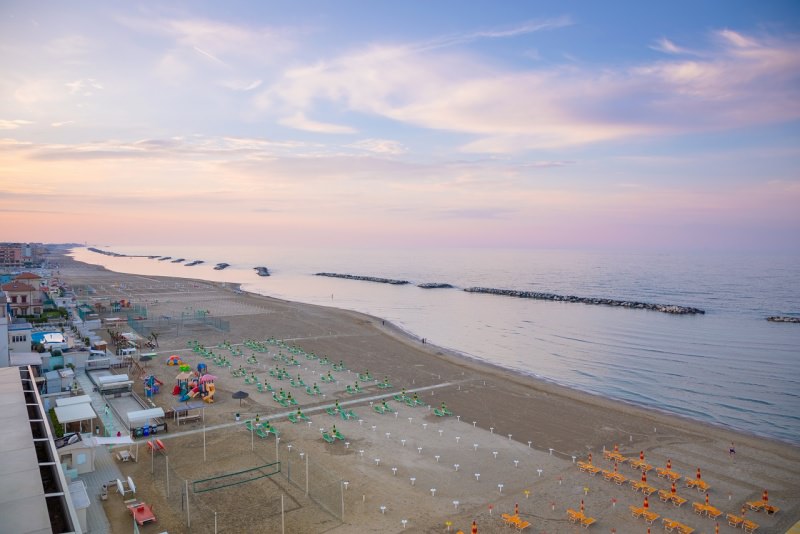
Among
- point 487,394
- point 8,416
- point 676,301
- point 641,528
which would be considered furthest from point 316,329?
point 676,301

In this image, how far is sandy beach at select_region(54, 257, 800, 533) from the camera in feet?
54.0

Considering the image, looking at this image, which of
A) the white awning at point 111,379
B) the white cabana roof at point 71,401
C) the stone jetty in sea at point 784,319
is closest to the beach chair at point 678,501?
the white cabana roof at point 71,401

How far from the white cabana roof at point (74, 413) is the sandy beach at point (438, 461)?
3.16m

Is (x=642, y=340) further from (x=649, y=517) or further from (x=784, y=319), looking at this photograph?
(x=649, y=517)

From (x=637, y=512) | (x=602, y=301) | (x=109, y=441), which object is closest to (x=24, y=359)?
(x=109, y=441)

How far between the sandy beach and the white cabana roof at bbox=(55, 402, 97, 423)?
3159mm

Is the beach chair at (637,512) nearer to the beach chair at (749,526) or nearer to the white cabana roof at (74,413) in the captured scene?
the beach chair at (749,526)

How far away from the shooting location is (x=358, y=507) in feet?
55.5

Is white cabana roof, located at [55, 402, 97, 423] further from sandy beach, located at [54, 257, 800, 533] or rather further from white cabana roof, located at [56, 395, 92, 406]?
sandy beach, located at [54, 257, 800, 533]

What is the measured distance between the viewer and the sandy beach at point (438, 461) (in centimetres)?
1647

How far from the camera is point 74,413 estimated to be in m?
21.5

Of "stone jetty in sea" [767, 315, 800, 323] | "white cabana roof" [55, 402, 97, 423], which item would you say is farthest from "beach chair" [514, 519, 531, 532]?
"stone jetty in sea" [767, 315, 800, 323]

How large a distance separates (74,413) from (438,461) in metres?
15.9

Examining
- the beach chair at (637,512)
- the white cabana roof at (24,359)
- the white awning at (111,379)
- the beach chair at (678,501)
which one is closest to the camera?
the beach chair at (637,512)
